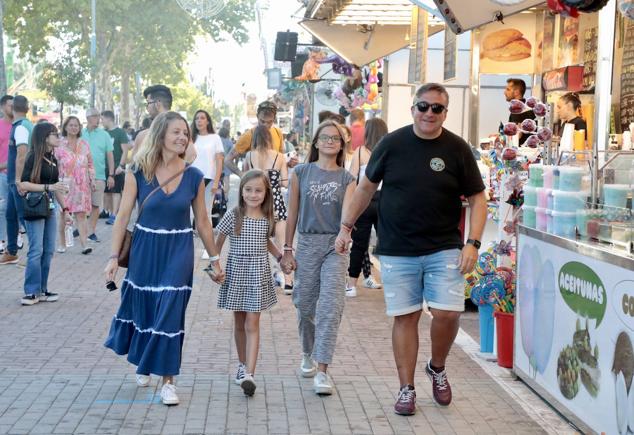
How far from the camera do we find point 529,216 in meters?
7.01

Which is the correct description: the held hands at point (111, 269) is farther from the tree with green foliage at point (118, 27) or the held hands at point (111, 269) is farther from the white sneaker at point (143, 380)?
the tree with green foliage at point (118, 27)

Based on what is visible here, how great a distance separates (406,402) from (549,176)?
5.46 ft

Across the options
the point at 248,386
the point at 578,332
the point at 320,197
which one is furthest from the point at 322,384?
the point at 578,332

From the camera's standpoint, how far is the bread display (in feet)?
50.1

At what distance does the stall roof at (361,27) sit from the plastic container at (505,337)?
25.5 feet

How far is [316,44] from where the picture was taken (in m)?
24.0

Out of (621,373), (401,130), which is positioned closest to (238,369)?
(401,130)

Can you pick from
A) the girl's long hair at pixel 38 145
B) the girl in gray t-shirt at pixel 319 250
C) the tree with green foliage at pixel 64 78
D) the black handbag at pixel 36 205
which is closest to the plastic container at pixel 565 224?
the girl in gray t-shirt at pixel 319 250

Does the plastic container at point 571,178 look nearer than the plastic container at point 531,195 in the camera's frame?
Yes

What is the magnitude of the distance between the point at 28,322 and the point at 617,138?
6.73 meters

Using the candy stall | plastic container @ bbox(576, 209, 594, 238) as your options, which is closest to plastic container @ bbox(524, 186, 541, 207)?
the candy stall

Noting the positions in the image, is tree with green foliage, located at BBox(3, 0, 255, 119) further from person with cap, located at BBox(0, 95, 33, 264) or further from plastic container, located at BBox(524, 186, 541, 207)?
plastic container, located at BBox(524, 186, 541, 207)

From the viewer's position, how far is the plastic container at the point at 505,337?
24.3 feet

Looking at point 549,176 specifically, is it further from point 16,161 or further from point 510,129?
point 16,161
